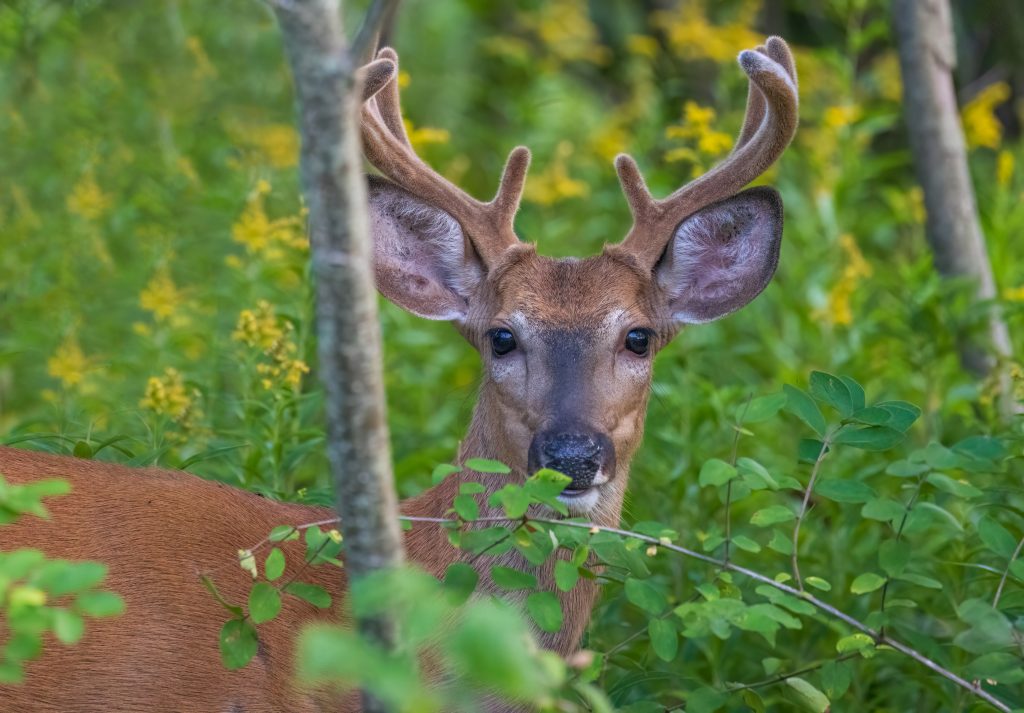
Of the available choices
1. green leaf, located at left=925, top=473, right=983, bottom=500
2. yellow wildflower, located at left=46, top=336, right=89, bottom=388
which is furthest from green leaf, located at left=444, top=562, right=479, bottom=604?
yellow wildflower, located at left=46, top=336, right=89, bottom=388

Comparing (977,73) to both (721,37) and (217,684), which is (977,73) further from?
(217,684)

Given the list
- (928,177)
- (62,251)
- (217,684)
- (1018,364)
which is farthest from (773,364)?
(217,684)

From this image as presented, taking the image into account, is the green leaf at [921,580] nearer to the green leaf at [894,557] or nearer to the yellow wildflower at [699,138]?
the green leaf at [894,557]

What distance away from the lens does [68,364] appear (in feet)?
17.4

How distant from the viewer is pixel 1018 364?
16.3ft

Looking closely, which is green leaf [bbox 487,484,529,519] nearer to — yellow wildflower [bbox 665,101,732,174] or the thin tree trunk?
the thin tree trunk

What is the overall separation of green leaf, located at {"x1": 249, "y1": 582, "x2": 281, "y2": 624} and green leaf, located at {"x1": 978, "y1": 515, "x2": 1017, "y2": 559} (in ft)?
5.63

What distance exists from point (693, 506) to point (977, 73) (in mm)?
6253

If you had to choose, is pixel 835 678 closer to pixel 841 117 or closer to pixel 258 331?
pixel 258 331

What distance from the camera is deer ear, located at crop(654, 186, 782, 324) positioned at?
182 inches

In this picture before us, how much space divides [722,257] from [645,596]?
183 centimetres

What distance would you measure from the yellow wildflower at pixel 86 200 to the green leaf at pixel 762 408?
3.67m

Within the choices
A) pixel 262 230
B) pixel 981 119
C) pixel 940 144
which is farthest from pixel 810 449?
pixel 981 119

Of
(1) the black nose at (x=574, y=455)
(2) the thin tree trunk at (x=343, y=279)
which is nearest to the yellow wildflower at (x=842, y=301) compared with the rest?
(1) the black nose at (x=574, y=455)
